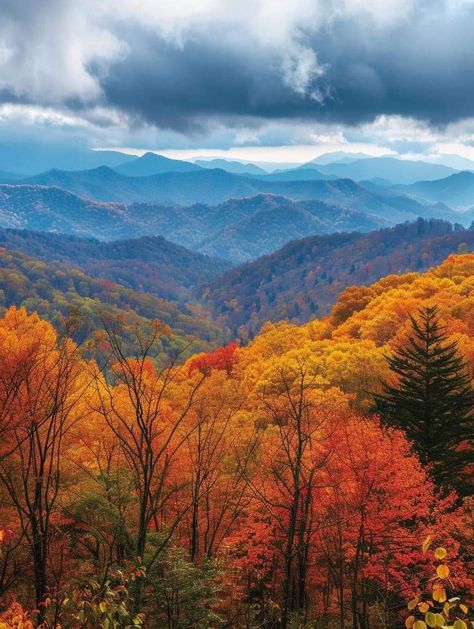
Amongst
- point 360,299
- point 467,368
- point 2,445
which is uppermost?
point 360,299

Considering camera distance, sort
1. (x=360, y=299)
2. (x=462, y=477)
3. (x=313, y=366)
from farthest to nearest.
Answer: (x=360, y=299)
(x=313, y=366)
(x=462, y=477)

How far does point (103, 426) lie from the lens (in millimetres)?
42625

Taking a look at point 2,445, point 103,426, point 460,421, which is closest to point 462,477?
point 460,421

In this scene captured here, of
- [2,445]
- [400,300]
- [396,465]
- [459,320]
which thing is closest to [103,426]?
[2,445]

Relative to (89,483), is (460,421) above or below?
above

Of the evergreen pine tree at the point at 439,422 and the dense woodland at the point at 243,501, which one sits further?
the evergreen pine tree at the point at 439,422

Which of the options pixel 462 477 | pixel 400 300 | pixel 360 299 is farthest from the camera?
pixel 360 299

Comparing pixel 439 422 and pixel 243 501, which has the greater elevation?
pixel 439 422

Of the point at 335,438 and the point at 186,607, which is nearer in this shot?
the point at 186,607

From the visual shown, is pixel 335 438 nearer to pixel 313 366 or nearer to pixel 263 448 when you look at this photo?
pixel 263 448

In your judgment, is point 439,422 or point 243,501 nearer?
point 243,501

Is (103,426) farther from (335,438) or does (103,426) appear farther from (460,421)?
(460,421)

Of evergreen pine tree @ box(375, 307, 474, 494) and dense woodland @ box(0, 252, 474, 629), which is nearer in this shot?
dense woodland @ box(0, 252, 474, 629)

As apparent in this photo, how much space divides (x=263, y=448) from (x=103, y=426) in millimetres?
12784
